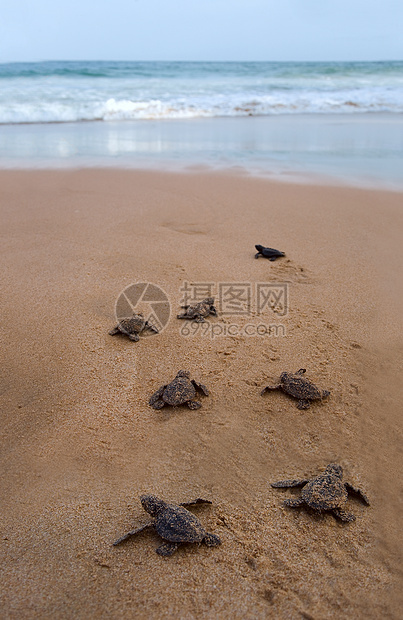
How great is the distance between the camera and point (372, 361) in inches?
101

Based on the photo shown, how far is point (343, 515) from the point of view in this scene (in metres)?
1.66

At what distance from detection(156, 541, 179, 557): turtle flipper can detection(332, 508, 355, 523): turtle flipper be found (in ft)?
2.03

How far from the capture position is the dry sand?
1.44m

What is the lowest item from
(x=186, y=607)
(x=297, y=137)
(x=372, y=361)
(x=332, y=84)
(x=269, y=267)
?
(x=186, y=607)

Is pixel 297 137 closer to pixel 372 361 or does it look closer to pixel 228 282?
pixel 228 282

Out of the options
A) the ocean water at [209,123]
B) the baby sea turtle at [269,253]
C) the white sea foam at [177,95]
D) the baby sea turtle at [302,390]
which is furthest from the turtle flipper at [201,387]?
the white sea foam at [177,95]

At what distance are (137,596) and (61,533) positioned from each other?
0.38 meters

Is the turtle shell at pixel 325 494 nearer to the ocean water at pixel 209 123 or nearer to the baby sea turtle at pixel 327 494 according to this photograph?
the baby sea turtle at pixel 327 494

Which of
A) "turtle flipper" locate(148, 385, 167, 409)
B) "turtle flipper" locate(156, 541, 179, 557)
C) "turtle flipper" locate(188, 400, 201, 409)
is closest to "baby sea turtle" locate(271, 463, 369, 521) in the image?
"turtle flipper" locate(156, 541, 179, 557)

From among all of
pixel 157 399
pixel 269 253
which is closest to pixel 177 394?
pixel 157 399

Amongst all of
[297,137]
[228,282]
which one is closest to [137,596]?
[228,282]

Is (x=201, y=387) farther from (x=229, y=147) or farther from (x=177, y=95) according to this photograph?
(x=177, y=95)

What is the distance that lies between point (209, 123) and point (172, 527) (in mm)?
10201

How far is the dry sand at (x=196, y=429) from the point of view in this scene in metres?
1.44
